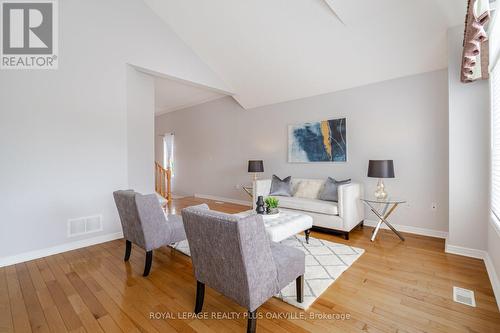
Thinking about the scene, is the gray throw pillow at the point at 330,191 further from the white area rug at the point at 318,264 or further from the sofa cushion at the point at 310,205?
the white area rug at the point at 318,264

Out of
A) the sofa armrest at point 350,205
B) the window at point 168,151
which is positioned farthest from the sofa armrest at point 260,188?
the window at point 168,151

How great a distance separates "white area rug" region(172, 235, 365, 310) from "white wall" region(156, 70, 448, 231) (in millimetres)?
1527

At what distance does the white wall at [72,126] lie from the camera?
107 inches

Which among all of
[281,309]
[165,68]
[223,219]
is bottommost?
[281,309]

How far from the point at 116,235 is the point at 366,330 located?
11.5ft

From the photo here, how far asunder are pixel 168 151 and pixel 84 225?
5067mm

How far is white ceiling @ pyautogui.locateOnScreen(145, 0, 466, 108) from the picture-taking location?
9.49ft

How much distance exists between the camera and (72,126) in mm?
3141

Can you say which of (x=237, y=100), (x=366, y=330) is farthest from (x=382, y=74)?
(x=366, y=330)

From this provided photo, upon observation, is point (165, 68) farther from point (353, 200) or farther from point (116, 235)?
point (353, 200)

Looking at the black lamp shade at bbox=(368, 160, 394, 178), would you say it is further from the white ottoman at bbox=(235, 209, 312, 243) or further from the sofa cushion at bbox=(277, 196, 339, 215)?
the white ottoman at bbox=(235, 209, 312, 243)

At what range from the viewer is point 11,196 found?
2.71m

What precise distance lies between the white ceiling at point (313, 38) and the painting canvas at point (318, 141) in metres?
0.68

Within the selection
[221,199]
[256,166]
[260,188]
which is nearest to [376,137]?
[260,188]
